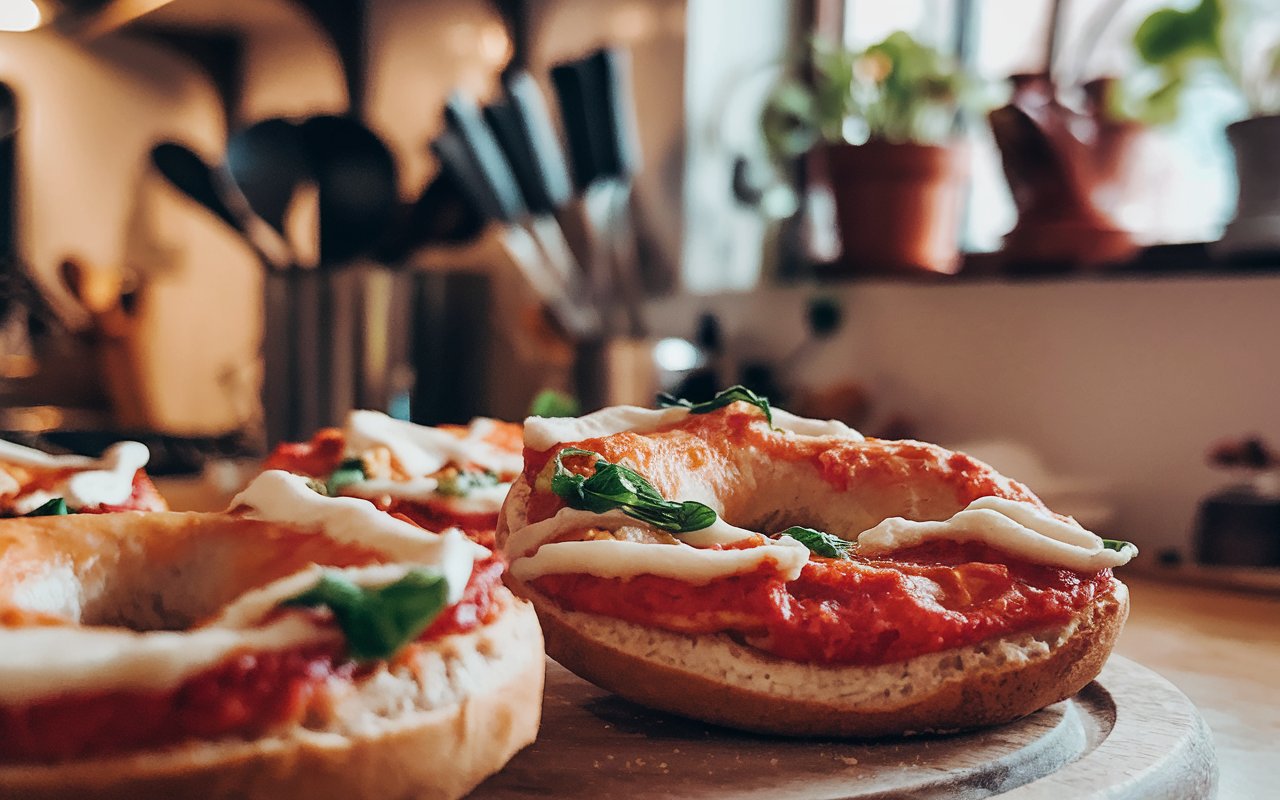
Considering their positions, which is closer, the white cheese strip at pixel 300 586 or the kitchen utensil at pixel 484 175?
the white cheese strip at pixel 300 586

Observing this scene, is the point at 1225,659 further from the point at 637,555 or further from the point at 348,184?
the point at 348,184

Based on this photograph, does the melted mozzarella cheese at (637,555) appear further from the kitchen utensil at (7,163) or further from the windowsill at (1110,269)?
the kitchen utensil at (7,163)

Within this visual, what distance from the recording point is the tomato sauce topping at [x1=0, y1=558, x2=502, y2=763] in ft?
1.83

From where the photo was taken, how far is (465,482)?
1211 mm

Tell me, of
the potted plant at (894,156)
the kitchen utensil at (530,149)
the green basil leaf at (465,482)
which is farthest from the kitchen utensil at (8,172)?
the green basil leaf at (465,482)

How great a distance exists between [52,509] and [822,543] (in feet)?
2.13

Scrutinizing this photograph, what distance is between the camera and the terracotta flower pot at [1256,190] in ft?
5.42

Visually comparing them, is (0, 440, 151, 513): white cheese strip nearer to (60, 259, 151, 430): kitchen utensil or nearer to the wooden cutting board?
the wooden cutting board

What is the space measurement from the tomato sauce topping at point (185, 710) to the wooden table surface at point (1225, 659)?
2.18ft

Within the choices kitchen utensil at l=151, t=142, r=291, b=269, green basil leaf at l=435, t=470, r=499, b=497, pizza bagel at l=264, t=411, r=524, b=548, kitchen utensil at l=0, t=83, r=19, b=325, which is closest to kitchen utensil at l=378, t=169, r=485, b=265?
kitchen utensil at l=151, t=142, r=291, b=269

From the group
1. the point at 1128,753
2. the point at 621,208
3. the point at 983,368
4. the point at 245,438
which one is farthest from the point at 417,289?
the point at 1128,753

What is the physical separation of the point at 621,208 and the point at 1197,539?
149cm

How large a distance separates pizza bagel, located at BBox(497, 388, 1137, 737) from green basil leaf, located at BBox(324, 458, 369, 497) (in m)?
0.29

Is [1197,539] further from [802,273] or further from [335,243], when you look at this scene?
[335,243]
